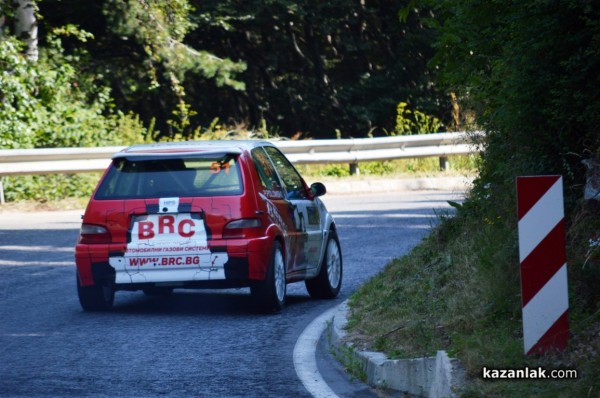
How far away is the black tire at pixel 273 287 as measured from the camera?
34.2 ft

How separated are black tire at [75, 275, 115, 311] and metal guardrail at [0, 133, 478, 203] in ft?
36.0

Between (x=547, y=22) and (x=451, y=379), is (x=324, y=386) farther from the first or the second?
(x=547, y=22)

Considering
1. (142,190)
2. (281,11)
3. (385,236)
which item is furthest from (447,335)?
(281,11)

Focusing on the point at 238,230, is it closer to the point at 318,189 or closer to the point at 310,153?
the point at 318,189

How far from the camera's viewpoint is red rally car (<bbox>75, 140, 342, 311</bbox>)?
33.9 ft

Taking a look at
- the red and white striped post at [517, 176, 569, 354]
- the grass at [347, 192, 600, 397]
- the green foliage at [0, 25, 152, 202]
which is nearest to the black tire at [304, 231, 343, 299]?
the grass at [347, 192, 600, 397]

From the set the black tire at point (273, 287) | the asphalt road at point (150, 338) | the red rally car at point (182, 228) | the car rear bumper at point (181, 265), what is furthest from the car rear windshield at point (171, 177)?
the asphalt road at point (150, 338)

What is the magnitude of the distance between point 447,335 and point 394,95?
102 feet

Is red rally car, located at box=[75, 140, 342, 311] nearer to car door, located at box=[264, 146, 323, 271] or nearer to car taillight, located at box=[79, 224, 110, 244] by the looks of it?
car taillight, located at box=[79, 224, 110, 244]

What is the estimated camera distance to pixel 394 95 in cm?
3847

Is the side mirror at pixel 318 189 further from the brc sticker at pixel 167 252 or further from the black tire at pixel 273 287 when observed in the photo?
the brc sticker at pixel 167 252

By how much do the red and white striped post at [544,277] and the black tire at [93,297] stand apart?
487cm

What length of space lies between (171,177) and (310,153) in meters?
14.7

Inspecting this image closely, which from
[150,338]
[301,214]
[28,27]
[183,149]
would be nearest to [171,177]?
[183,149]
